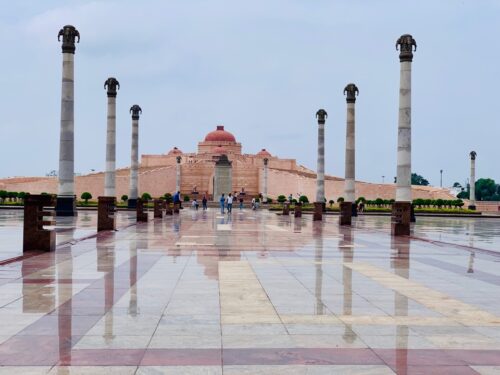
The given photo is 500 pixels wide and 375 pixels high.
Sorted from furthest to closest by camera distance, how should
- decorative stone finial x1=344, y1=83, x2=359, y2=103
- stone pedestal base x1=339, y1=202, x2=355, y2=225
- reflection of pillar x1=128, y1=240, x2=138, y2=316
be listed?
decorative stone finial x1=344, y1=83, x2=359, y2=103 → stone pedestal base x1=339, y1=202, x2=355, y2=225 → reflection of pillar x1=128, y1=240, x2=138, y2=316

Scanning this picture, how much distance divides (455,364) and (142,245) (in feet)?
39.3

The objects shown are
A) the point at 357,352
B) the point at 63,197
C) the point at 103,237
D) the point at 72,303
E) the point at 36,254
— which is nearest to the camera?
the point at 357,352

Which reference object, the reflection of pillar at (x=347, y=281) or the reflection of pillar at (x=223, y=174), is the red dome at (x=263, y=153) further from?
the reflection of pillar at (x=347, y=281)

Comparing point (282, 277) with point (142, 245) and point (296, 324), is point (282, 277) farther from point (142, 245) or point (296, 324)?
point (142, 245)

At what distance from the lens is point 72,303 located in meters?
8.07

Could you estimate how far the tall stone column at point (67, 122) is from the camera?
3281 centimetres

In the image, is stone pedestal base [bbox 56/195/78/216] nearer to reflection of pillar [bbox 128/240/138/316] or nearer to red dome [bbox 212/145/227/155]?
reflection of pillar [bbox 128/240/138/316]

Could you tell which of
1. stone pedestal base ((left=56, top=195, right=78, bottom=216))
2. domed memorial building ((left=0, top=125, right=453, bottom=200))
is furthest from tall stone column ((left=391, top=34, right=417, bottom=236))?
domed memorial building ((left=0, top=125, right=453, bottom=200))

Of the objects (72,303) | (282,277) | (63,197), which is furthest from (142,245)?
(63,197)

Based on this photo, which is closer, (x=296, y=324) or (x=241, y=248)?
(x=296, y=324)

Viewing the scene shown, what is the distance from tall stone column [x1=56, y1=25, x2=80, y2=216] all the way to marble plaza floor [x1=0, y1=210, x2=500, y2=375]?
18938 millimetres

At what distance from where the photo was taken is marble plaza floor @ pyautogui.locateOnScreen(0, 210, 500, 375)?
18.0ft

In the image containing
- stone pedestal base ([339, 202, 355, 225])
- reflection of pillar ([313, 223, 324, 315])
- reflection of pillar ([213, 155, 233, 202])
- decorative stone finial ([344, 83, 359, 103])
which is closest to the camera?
reflection of pillar ([313, 223, 324, 315])

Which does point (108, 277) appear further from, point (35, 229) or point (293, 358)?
point (293, 358)
